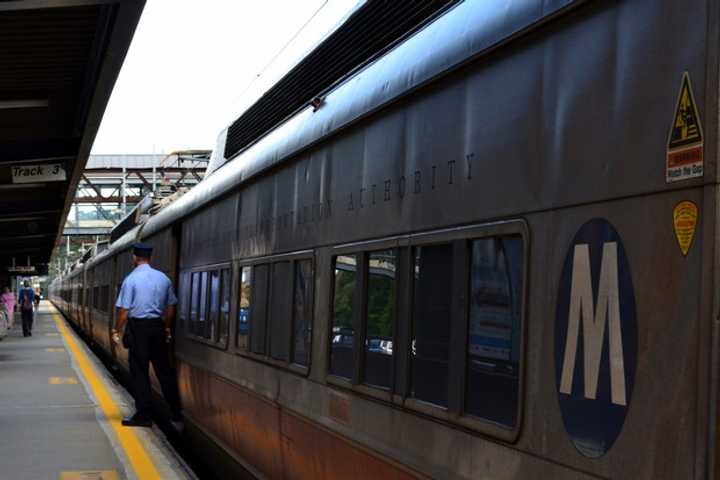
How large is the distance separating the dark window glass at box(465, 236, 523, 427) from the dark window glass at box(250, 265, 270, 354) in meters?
3.14

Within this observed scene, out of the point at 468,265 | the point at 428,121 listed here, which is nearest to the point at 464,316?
the point at 468,265

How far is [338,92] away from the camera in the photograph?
16.5ft

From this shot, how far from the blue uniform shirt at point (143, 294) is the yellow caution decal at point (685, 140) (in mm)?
7238

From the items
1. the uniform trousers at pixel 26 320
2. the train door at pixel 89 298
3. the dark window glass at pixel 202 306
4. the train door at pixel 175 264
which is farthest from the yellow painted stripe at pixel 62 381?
the uniform trousers at pixel 26 320

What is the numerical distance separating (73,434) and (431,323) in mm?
6737

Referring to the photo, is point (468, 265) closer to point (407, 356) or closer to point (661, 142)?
point (407, 356)

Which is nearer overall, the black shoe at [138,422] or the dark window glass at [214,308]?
the dark window glass at [214,308]

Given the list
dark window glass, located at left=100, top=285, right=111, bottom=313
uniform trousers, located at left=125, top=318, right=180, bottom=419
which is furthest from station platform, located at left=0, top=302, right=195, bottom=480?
dark window glass, located at left=100, top=285, right=111, bottom=313

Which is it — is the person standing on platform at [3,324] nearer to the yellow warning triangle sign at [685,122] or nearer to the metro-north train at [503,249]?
the metro-north train at [503,249]

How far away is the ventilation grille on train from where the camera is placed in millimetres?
4438

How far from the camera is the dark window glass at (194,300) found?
359 inches

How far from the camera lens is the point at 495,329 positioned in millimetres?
3041

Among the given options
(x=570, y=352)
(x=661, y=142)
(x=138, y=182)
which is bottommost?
(x=570, y=352)

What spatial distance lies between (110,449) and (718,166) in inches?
290
